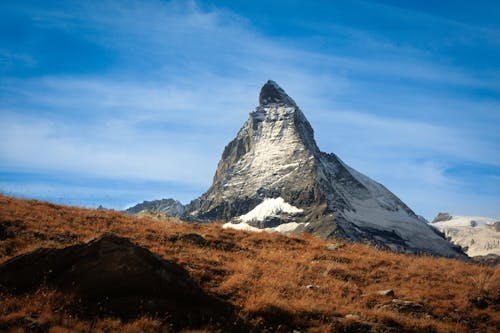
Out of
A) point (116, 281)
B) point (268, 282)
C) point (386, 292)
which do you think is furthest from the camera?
point (386, 292)

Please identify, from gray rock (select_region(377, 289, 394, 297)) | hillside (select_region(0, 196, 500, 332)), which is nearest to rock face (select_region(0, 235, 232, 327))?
hillside (select_region(0, 196, 500, 332))

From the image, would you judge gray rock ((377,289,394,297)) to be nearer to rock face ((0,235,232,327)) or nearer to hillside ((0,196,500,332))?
hillside ((0,196,500,332))

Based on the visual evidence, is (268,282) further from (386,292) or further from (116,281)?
(116,281)

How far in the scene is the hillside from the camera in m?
10.9

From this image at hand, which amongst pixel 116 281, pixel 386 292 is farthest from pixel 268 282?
pixel 116 281

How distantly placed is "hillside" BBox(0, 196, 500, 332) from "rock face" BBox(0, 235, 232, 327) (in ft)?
0.80

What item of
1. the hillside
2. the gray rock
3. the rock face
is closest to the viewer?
the hillside

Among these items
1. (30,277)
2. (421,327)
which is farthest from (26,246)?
(421,327)

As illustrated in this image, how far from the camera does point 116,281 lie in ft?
38.7

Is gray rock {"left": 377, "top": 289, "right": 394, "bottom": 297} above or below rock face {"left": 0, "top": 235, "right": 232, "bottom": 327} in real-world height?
below

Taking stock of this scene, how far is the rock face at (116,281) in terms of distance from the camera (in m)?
11.3

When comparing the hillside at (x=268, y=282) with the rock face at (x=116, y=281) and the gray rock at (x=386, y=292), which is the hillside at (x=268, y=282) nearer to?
the gray rock at (x=386, y=292)

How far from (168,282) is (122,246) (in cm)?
Answer: 170

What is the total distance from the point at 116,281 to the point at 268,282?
5193 mm
